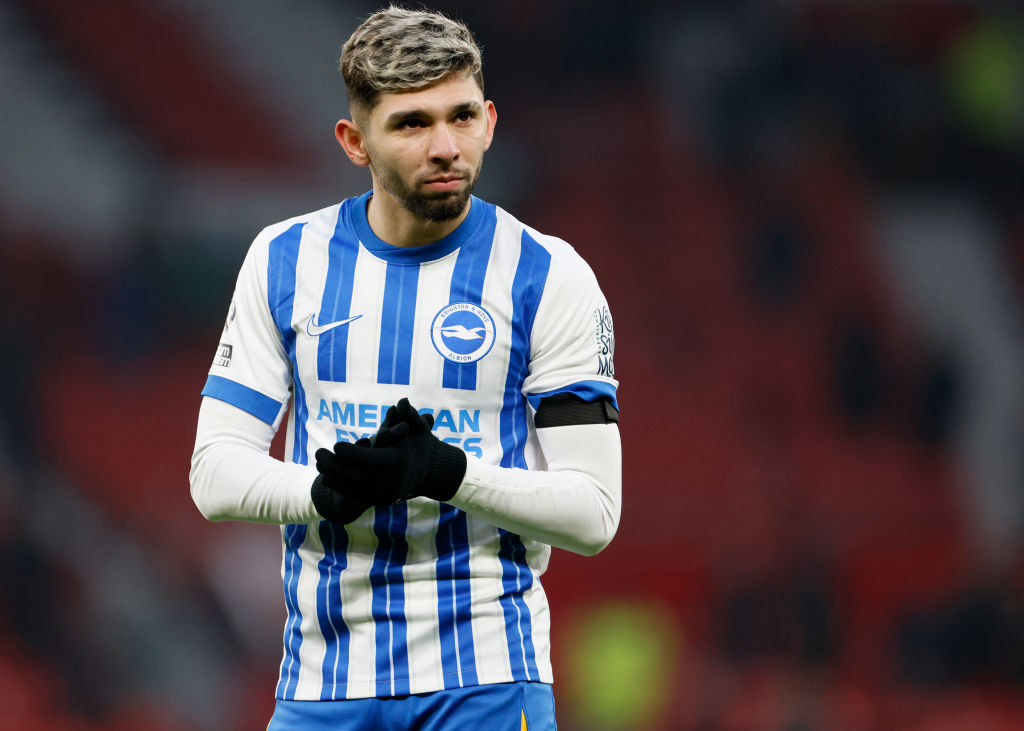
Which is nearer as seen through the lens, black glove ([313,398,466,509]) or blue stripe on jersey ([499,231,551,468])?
black glove ([313,398,466,509])

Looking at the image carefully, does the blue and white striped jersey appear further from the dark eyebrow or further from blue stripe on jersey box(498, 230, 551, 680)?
the dark eyebrow

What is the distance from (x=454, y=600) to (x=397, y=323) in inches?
16.5

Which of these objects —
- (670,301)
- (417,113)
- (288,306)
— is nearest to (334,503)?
(288,306)

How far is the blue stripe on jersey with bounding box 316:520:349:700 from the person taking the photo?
187 centimetres

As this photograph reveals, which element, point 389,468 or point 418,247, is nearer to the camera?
point 389,468

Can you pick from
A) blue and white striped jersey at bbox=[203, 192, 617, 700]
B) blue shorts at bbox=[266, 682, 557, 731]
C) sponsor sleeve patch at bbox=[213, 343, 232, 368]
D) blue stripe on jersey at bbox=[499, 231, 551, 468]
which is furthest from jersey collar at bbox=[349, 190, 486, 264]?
blue shorts at bbox=[266, 682, 557, 731]

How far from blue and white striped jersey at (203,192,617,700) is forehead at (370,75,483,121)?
200mm

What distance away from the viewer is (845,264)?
505 centimetres

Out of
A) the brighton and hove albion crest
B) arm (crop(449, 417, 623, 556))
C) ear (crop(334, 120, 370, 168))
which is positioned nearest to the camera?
arm (crop(449, 417, 623, 556))

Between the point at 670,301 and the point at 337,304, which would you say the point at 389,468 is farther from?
the point at 670,301

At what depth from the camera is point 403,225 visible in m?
1.96

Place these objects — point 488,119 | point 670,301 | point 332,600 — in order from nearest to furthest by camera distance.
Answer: point 332,600
point 488,119
point 670,301

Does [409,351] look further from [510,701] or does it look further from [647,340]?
[647,340]

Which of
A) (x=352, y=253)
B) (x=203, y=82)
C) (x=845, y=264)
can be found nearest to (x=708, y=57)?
(x=845, y=264)
